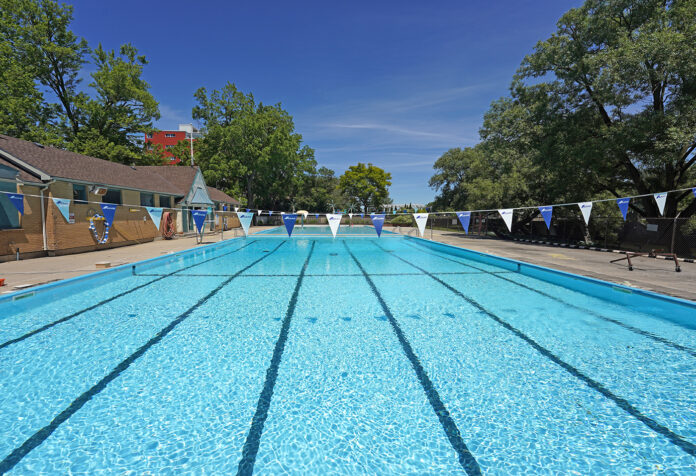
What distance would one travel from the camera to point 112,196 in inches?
548

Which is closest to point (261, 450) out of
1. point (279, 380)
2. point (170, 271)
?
point (279, 380)

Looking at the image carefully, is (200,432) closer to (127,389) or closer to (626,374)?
(127,389)

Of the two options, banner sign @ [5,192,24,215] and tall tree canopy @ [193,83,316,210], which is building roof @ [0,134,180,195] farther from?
tall tree canopy @ [193,83,316,210]

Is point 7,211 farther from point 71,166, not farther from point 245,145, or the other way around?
point 245,145

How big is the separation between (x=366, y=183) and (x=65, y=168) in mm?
37326

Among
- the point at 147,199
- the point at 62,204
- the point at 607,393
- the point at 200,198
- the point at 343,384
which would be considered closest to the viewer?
the point at 607,393

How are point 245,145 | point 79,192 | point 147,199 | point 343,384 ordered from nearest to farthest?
point 343,384
point 79,192
point 147,199
point 245,145

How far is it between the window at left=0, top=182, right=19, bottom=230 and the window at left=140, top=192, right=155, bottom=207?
6017 mm

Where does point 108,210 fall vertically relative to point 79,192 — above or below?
below

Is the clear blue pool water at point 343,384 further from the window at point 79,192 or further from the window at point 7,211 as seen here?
the window at point 79,192

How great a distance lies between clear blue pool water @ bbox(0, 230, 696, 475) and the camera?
8.80ft

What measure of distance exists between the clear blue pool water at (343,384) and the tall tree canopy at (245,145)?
28.2 m

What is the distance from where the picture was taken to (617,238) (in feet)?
49.9

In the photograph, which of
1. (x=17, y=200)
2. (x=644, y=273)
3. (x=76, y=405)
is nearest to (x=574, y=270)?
(x=644, y=273)
